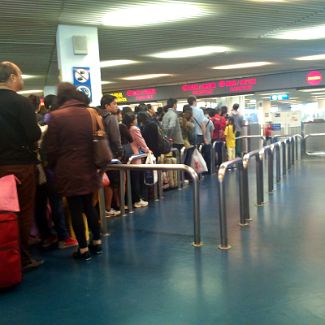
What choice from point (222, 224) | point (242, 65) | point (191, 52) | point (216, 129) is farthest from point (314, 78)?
point (222, 224)

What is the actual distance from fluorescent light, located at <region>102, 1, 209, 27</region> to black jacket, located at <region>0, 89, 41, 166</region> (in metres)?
2.94

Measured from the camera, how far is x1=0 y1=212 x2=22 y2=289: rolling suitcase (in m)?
2.63

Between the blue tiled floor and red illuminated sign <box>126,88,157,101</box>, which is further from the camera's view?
red illuminated sign <box>126,88,157,101</box>

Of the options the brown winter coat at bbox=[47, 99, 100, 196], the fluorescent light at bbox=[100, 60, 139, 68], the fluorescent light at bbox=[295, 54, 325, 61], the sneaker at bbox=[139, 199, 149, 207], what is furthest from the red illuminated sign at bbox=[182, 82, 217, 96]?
the brown winter coat at bbox=[47, 99, 100, 196]

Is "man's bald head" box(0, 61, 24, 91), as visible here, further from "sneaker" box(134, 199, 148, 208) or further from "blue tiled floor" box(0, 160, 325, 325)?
"sneaker" box(134, 199, 148, 208)

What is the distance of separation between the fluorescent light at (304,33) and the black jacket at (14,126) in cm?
586

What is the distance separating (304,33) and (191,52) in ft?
8.19

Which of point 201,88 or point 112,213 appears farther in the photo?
point 201,88

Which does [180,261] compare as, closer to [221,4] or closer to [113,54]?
[221,4]

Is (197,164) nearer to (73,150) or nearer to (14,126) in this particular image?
(73,150)

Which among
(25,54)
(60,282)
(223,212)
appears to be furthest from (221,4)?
(25,54)

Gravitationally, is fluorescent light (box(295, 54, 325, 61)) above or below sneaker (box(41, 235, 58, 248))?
above

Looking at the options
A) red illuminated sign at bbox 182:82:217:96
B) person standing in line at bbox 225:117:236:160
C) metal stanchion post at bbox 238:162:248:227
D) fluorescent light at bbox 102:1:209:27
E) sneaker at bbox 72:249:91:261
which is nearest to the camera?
sneaker at bbox 72:249:91:261

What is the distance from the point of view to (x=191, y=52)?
8.79 m
